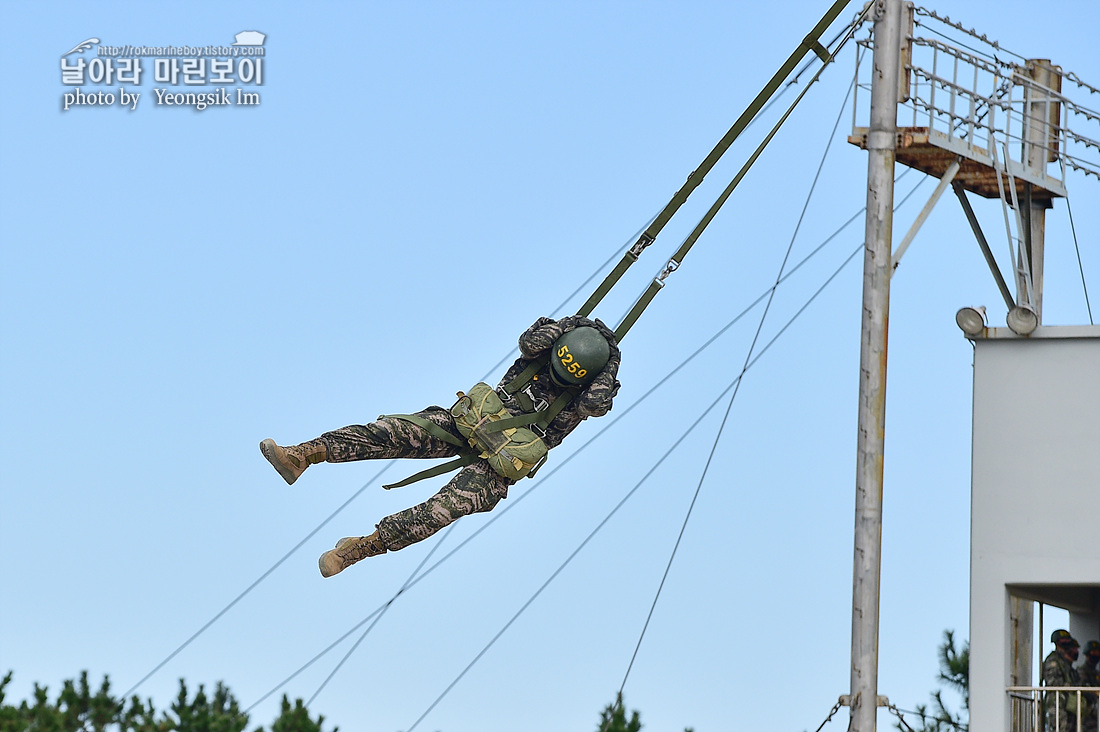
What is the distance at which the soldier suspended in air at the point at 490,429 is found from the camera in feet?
53.4

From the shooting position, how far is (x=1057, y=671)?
1844 centimetres

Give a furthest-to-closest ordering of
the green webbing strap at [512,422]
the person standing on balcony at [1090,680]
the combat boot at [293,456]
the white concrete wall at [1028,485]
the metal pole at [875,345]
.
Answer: the person standing on balcony at [1090,680]
the metal pole at [875,345]
the white concrete wall at [1028,485]
the green webbing strap at [512,422]
the combat boot at [293,456]

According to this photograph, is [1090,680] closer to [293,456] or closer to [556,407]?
[556,407]

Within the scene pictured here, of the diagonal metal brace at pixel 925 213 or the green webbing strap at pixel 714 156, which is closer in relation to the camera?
the green webbing strap at pixel 714 156

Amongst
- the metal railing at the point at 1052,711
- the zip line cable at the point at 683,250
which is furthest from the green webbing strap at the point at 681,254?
the metal railing at the point at 1052,711

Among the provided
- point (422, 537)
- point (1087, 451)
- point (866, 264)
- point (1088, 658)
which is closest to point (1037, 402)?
point (1087, 451)

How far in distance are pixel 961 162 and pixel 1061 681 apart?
16.6 feet

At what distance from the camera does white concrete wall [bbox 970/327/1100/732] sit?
693 inches

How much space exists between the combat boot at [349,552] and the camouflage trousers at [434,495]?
0.08m

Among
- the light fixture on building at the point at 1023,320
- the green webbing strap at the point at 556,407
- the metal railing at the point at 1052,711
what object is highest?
the light fixture on building at the point at 1023,320

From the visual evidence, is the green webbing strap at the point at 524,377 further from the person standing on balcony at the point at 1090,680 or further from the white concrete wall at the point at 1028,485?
the person standing on balcony at the point at 1090,680

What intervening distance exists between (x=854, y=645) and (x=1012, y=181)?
194 inches

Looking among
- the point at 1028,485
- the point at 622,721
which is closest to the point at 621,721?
the point at 622,721

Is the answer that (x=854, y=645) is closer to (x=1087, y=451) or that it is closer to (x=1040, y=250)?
(x=1087, y=451)
